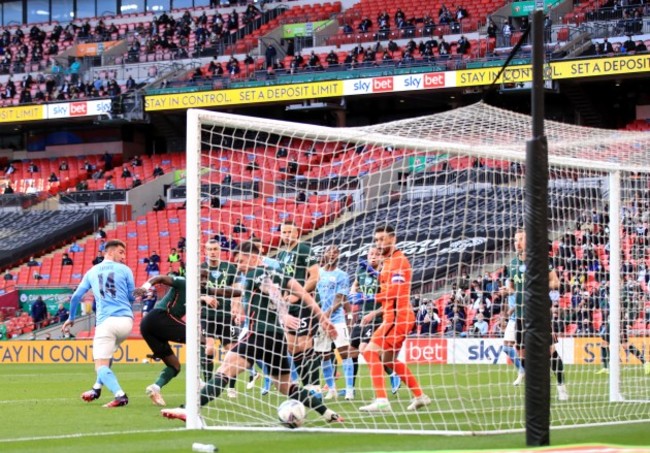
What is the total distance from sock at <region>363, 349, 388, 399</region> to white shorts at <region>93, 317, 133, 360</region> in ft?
9.84

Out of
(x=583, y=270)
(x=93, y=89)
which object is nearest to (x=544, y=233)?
(x=583, y=270)

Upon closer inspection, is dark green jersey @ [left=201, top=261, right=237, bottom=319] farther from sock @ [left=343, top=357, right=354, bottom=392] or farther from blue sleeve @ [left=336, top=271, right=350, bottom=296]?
sock @ [left=343, top=357, right=354, bottom=392]

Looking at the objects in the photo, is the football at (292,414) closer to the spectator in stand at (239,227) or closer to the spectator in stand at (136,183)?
the spectator in stand at (239,227)

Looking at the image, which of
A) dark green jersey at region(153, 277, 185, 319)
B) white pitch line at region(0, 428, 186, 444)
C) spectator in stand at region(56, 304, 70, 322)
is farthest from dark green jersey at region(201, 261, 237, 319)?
spectator in stand at region(56, 304, 70, 322)

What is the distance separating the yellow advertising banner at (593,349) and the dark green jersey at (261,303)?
553 centimetres

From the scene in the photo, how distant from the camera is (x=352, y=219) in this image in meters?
16.6

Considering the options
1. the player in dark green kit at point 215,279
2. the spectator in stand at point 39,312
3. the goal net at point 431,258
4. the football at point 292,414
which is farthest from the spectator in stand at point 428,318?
the spectator in stand at point 39,312

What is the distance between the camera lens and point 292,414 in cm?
992

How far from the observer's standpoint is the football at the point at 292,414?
9930 millimetres

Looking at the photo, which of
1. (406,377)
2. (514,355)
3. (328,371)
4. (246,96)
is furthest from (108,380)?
(246,96)

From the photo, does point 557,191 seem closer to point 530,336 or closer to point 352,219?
point 352,219

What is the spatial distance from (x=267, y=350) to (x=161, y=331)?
285cm

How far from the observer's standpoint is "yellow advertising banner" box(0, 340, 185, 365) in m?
26.6

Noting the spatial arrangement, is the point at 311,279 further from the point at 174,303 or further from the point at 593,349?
the point at 593,349
